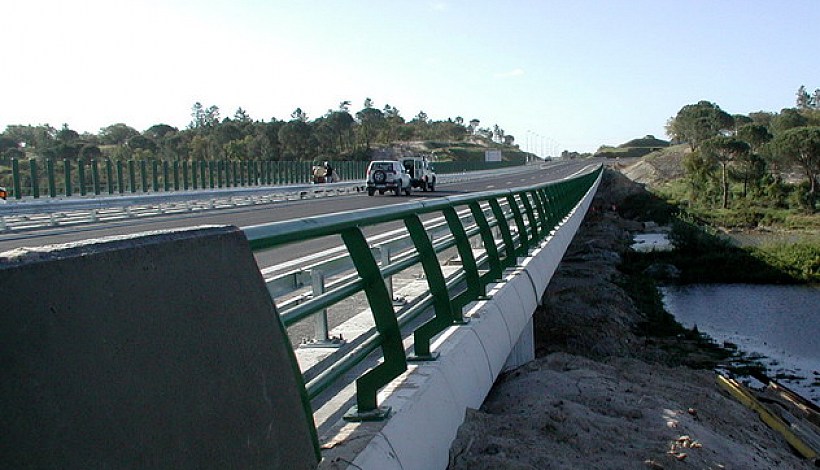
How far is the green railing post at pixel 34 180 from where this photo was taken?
24.3 meters

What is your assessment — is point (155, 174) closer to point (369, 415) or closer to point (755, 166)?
point (369, 415)

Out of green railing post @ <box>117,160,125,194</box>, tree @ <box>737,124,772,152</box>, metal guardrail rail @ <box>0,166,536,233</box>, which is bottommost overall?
metal guardrail rail @ <box>0,166,536,233</box>

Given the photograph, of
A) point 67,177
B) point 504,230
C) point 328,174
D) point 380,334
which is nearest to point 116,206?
point 67,177

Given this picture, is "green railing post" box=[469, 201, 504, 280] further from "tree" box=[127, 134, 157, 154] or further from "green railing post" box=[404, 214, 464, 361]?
"tree" box=[127, 134, 157, 154]

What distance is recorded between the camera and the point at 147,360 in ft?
7.07

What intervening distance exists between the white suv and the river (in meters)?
15.8

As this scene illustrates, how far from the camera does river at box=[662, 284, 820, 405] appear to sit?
18.0 m

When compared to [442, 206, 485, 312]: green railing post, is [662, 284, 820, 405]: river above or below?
below

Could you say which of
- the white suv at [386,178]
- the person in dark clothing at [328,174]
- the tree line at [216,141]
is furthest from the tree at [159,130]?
the white suv at [386,178]

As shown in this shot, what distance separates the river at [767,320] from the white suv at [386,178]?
15.8 metres

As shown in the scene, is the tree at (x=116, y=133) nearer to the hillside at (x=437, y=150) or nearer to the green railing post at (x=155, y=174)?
the hillside at (x=437, y=150)

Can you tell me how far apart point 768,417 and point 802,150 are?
247 feet

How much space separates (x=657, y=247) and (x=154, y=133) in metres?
98.1

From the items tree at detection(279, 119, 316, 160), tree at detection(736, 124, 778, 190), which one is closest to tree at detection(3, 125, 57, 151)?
tree at detection(279, 119, 316, 160)
